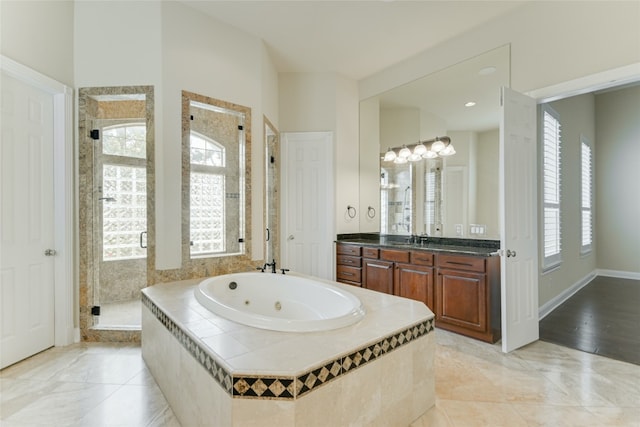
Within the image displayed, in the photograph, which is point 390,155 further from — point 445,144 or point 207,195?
point 207,195

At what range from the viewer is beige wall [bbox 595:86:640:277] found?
483 cm

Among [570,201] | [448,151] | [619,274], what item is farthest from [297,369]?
[619,274]

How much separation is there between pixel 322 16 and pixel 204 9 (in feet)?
3.82

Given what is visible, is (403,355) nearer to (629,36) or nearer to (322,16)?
(629,36)

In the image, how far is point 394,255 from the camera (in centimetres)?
337

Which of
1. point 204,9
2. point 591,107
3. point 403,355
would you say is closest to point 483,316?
Answer: point 403,355

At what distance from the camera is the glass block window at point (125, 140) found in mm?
3896

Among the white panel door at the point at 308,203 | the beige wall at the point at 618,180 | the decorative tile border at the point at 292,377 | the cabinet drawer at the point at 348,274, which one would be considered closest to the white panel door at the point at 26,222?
the decorative tile border at the point at 292,377

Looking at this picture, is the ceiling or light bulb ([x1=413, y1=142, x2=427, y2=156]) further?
light bulb ([x1=413, y1=142, x2=427, y2=156])

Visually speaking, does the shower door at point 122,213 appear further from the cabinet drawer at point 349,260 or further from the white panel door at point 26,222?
the cabinet drawer at point 349,260

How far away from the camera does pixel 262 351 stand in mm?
1302

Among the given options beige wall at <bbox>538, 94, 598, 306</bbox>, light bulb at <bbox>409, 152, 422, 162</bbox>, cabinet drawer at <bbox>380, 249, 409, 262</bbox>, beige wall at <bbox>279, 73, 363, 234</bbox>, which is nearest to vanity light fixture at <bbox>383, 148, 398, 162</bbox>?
light bulb at <bbox>409, 152, 422, 162</bbox>

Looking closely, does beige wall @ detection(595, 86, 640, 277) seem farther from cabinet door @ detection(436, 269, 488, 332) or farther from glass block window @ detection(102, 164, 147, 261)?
glass block window @ detection(102, 164, 147, 261)

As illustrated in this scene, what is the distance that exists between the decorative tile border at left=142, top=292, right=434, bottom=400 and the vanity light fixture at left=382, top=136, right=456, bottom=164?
251 cm
